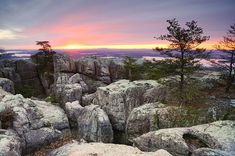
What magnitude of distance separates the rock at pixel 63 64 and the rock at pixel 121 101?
2026cm

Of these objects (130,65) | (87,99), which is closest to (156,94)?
(87,99)

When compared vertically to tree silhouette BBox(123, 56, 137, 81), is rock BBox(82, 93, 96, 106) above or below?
below

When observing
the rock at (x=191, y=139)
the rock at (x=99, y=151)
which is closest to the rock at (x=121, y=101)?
the rock at (x=191, y=139)

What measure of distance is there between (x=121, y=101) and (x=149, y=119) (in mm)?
6459

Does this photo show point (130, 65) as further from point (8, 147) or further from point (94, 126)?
point (8, 147)

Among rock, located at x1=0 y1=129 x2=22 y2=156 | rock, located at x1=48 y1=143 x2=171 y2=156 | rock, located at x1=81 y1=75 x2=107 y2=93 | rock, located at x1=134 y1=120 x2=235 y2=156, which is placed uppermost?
rock, located at x1=0 y1=129 x2=22 y2=156

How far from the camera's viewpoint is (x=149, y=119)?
22.1 meters

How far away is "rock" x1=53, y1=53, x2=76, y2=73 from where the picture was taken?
47750 millimetres

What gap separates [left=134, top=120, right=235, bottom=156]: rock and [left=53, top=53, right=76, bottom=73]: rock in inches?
1277

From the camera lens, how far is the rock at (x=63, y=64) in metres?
47.8

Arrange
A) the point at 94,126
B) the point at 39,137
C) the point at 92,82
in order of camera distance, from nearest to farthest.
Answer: the point at 39,137 → the point at 94,126 → the point at 92,82

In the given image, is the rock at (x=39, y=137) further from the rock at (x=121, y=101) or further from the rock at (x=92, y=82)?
the rock at (x=92, y=82)

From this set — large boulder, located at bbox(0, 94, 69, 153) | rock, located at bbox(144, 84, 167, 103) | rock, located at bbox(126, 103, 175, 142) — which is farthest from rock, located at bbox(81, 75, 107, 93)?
rock, located at bbox(126, 103, 175, 142)

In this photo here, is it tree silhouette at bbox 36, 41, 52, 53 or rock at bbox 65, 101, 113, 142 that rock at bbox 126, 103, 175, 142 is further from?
tree silhouette at bbox 36, 41, 52, 53
